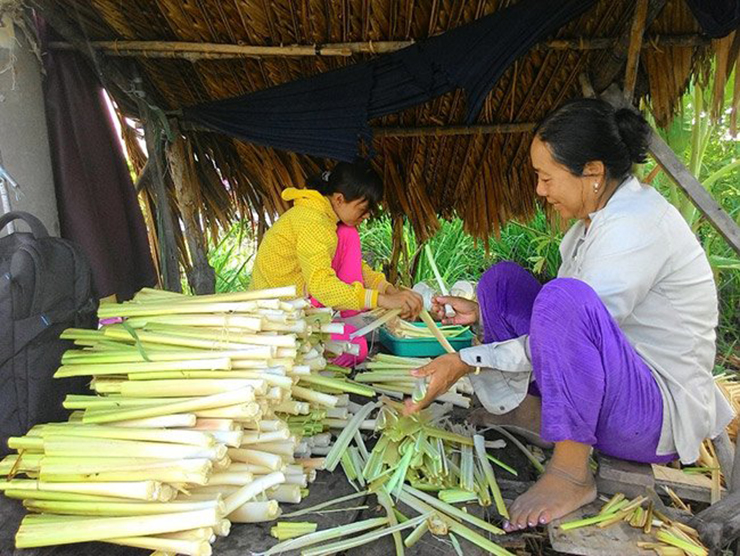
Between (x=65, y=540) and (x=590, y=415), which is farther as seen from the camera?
(x=590, y=415)

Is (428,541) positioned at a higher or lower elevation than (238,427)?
lower

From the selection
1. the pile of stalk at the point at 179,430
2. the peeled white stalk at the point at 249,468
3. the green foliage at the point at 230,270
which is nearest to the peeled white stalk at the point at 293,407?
the pile of stalk at the point at 179,430

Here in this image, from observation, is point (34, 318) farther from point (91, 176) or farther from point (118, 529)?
point (91, 176)

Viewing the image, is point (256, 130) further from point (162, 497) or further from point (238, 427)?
point (162, 497)

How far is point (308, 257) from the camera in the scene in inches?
111

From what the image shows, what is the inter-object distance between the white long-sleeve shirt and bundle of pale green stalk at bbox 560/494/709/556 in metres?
0.22

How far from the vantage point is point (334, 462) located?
2.07 metres

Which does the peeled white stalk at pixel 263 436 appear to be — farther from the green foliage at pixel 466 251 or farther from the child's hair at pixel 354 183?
the green foliage at pixel 466 251

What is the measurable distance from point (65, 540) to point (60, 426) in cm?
35

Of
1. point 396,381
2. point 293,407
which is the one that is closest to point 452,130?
point 396,381

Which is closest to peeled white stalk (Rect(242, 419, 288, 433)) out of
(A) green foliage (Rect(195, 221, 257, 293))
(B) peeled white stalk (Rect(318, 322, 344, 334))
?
(B) peeled white stalk (Rect(318, 322, 344, 334))

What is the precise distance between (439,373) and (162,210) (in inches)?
85.2

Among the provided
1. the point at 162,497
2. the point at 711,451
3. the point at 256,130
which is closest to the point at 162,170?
the point at 256,130

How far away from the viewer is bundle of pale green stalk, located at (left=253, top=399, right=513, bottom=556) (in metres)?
1.68
